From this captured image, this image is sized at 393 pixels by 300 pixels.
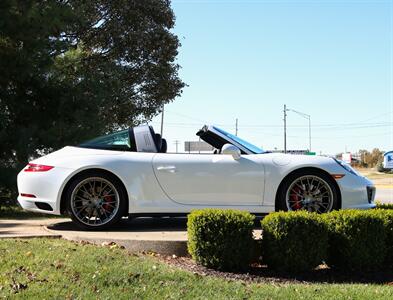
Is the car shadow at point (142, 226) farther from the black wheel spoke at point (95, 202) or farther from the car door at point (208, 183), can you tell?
the car door at point (208, 183)

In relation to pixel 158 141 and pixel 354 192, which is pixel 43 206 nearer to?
pixel 158 141

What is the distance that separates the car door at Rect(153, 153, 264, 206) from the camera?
6203 mm

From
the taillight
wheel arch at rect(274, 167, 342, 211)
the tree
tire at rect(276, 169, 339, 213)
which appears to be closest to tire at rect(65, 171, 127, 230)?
the taillight

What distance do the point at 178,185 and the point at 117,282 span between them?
2208 millimetres

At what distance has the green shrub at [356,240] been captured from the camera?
5.27 metres

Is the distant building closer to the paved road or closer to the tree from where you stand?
the tree

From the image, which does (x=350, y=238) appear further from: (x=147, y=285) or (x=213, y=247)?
(x=147, y=285)

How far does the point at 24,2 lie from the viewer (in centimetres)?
1127

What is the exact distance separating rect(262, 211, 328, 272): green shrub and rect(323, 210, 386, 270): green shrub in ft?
0.68

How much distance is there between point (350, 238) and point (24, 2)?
888cm

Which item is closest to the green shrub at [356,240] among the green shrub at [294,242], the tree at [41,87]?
the green shrub at [294,242]

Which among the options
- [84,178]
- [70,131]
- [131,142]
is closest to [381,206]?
[131,142]

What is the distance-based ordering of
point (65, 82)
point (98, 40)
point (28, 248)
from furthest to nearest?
point (98, 40) < point (65, 82) < point (28, 248)

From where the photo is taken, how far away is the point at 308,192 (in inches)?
250
